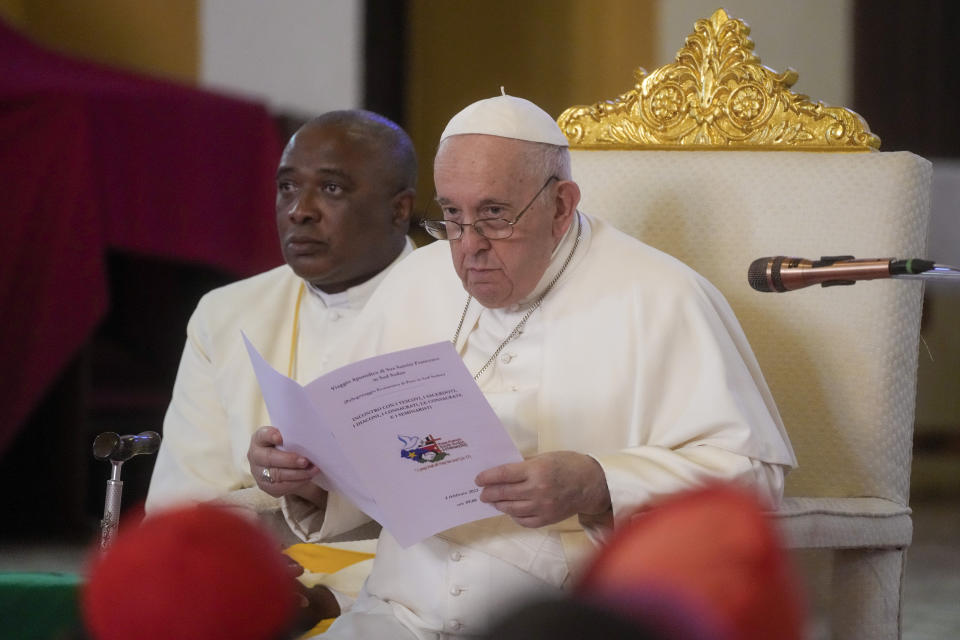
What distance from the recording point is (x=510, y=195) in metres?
2.40

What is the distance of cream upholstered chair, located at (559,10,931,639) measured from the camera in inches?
101

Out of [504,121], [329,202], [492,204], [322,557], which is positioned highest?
[504,121]

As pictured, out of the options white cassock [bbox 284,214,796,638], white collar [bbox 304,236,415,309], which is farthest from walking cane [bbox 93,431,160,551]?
white collar [bbox 304,236,415,309]

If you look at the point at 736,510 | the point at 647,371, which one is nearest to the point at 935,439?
the point at 647,371

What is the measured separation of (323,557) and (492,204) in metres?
1.06

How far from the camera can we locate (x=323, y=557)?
2951mm

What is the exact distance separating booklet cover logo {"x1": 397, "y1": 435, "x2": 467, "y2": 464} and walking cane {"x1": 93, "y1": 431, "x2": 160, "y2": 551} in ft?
1.56

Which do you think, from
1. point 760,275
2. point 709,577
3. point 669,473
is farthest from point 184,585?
point 669,473

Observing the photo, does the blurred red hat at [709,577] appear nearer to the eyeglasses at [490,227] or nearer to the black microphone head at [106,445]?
the black microphone head at [106,445]

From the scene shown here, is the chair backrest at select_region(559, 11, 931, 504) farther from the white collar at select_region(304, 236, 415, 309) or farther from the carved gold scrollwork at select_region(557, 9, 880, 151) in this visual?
the white collar at select_region(304, 236, 415, 309)

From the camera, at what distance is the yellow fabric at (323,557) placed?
290cm

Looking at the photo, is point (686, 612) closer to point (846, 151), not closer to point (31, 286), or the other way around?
point (846, 151)

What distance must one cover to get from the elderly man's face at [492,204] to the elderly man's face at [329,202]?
741 millimetres

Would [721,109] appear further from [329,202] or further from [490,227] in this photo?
[329,202]
